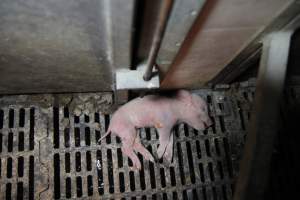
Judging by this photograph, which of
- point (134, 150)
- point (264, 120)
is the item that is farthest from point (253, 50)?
point (134, 150)

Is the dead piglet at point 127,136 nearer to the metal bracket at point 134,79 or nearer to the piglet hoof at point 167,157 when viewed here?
the piglet hoof at point 167,157

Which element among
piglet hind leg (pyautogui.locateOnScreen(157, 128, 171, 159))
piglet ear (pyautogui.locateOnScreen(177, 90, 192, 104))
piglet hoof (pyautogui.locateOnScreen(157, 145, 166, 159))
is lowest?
piglet hoof (pyautogui.locateOnScreen(157, 145, 166, 159))

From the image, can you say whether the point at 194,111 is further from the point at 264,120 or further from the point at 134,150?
the point at 264,120

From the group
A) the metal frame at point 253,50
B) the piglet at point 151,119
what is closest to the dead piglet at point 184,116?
the piglet at point 151,119

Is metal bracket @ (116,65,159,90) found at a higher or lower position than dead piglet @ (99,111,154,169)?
higher

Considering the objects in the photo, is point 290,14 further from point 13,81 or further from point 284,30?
point 13,81

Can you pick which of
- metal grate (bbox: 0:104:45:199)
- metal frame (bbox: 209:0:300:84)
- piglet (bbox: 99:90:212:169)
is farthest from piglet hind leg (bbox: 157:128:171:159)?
metal grate (bbox: 0:104:45:199)

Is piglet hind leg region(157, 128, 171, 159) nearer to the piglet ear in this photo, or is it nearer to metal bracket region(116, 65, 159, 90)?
the piglet ear
